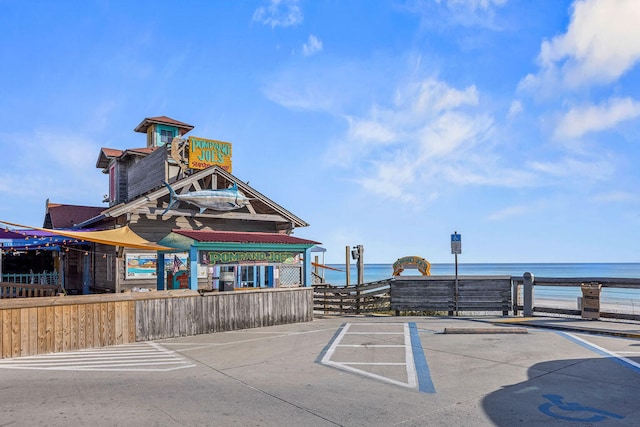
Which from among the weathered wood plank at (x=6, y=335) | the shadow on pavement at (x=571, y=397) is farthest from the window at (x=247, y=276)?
the shadow on pavement at (x=571, y=397)

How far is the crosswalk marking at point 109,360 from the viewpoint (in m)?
8.86

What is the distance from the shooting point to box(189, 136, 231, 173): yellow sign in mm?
21531

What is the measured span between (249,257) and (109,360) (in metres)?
6.37

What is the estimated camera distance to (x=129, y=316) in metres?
11.7

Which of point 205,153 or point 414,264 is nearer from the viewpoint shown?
point 205,153

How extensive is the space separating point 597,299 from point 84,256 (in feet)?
65.0

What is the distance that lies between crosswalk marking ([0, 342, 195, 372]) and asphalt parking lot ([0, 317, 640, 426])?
25 mm

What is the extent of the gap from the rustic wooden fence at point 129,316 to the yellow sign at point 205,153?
9007 mm

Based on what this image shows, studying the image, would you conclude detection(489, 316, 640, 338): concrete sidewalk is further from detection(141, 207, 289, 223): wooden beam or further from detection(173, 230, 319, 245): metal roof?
detection(141, 207, 289, 223): wooden beam

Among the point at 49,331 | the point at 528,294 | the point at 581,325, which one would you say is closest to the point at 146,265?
the point at 49,331

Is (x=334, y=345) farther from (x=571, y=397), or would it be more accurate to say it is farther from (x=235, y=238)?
(x=235, y=238)

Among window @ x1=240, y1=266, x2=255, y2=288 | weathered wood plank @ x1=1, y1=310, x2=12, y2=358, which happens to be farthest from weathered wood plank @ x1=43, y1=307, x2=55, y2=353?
window @ x1=240, y1=266, x2=255, y2=288

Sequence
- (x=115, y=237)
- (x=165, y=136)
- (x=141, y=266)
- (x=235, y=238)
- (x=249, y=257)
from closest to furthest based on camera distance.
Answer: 1. (x=115, y=237)
2. (x=249, y=257)
3. (x=235, y=238)
4. (x=141, y=266)
5. (x=165, y=136)

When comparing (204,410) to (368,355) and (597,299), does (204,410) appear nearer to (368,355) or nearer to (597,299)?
(368,355)
